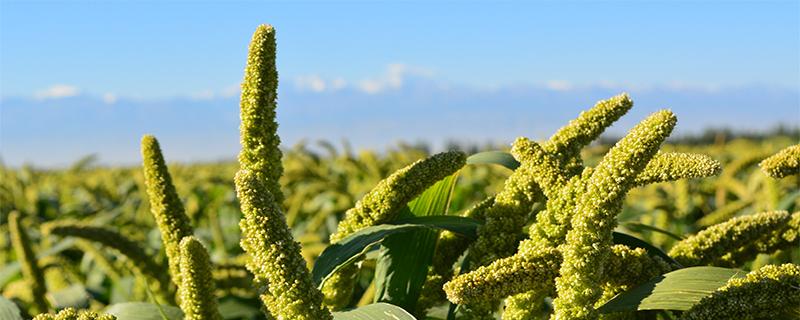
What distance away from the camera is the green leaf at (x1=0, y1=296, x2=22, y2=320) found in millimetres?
2535

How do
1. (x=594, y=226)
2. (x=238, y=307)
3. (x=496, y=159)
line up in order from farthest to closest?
(x=238, y=307), (x=496, y=159), (x=594, y=226)

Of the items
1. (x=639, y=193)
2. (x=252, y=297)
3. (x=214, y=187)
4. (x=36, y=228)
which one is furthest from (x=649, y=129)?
(x=214, y=187)

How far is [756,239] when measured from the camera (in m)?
2.27

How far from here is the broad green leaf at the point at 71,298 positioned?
3547 millimetres

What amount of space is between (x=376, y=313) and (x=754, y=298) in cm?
74

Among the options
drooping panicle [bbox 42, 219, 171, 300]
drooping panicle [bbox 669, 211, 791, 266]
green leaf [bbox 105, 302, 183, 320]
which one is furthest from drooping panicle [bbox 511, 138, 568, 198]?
drooping panicle [bbox 42, 219, 171, 300]

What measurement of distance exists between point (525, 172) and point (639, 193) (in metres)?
6.96

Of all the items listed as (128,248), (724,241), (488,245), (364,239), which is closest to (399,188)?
(364,239)

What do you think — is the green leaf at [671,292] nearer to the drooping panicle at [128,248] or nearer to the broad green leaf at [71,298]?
the drooping panicle at [128,248]

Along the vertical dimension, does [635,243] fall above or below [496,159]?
below

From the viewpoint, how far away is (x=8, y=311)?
8.41 ft

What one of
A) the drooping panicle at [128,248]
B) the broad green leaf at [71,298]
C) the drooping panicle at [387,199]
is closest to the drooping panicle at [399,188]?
the drooping panicle at [387,199]

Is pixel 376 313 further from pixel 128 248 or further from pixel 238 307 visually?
pixel 238 307

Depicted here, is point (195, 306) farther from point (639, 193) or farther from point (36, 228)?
point (639, 193)
